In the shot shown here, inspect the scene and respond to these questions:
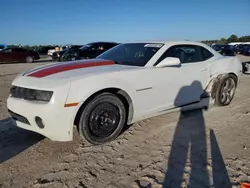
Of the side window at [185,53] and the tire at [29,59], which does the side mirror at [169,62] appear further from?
the tire at [29,59]

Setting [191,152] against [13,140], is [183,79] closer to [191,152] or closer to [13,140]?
[191,152]

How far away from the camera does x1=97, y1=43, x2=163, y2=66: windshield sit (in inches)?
158

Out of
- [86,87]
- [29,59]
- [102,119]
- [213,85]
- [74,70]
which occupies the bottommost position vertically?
[102,119]

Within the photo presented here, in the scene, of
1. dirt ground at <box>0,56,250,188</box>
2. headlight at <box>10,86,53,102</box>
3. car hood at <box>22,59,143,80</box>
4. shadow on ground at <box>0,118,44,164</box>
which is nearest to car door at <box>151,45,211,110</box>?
dirt ground at <box>0,56,250,188</box>

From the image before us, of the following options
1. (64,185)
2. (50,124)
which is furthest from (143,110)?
(64,185)

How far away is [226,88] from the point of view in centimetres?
516

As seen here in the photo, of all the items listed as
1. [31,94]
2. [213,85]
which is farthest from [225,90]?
[31,94]

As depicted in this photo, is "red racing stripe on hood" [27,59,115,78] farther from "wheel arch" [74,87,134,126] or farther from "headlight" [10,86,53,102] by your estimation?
"wheel arch" [74,87,134,126]

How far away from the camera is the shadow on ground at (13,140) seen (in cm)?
320

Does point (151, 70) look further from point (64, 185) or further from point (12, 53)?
point (12, 53)

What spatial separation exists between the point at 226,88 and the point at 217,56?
709mm

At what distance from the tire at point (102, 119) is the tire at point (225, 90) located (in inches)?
92.3

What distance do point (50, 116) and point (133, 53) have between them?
2012 mm

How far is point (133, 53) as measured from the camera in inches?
171
